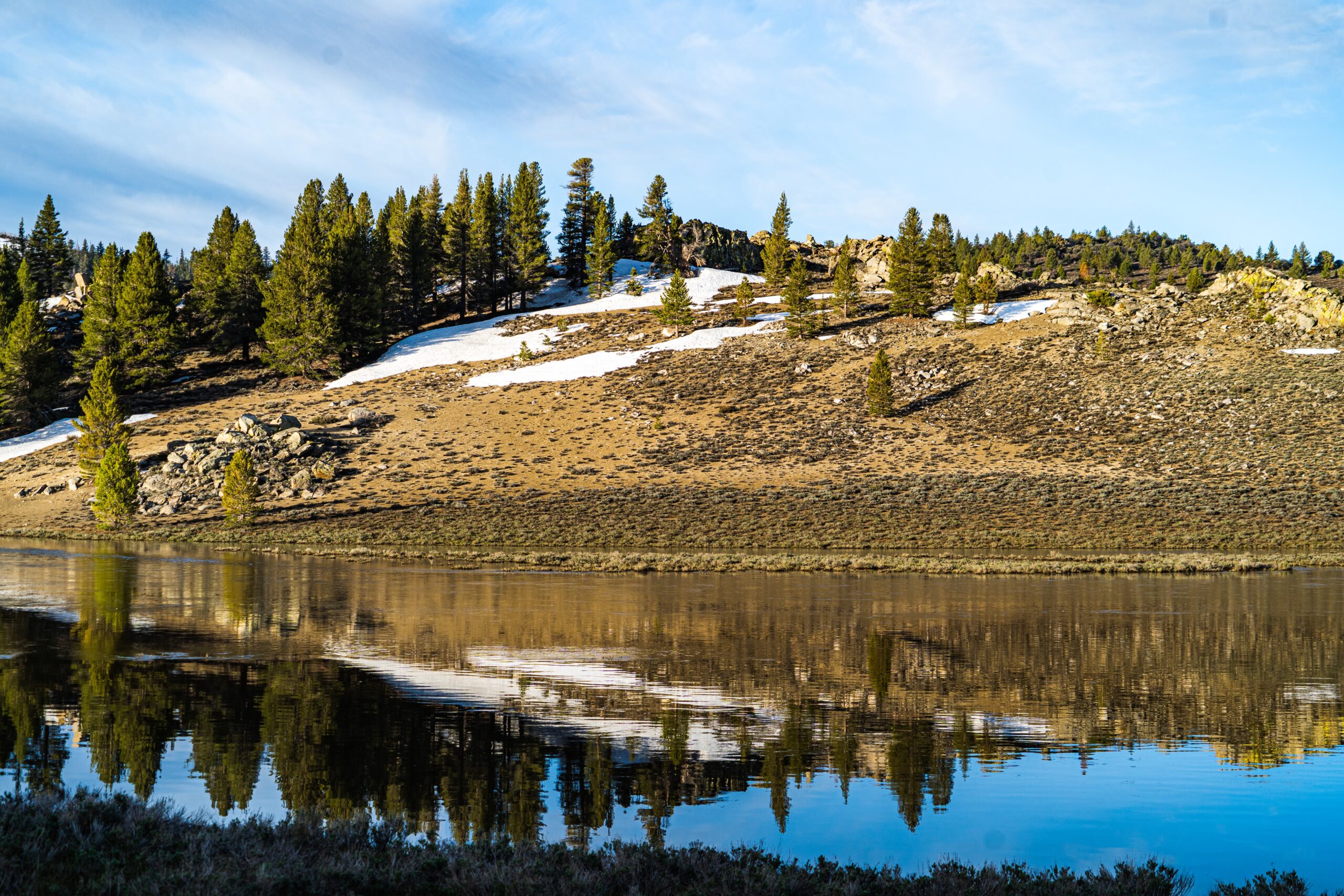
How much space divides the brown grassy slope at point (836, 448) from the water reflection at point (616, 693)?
2095 cm

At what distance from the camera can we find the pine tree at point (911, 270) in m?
87.1

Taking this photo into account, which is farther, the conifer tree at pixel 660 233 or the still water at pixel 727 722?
the conifer tree at pixel 660 233

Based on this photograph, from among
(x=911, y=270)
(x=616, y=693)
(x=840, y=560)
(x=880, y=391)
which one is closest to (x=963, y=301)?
(x=911, y=270)

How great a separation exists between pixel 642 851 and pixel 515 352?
84539mm

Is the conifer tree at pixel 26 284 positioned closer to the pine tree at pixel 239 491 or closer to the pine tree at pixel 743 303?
the pine tree at pixel 239 491

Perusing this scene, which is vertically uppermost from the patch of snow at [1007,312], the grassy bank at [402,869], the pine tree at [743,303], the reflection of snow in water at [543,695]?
the pine tree at [743,303]

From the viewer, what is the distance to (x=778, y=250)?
334 ft

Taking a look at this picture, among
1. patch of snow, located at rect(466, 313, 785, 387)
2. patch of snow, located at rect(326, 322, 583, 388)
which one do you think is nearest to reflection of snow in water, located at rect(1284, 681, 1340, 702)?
patch of snow, located at rect(466, 313, 785, 387)

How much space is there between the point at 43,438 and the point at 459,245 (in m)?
45.6

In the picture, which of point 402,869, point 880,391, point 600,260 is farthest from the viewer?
point 600,260

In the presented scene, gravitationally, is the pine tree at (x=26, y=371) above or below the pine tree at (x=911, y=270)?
below

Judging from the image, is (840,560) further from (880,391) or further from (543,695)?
(880,391)

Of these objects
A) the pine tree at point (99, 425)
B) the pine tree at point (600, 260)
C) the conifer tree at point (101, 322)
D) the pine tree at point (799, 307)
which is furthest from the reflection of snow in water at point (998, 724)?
the pine tree at point (600, 260)

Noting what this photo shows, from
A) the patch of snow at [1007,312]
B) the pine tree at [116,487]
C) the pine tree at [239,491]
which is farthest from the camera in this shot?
the patch of snow at [1007,312]
